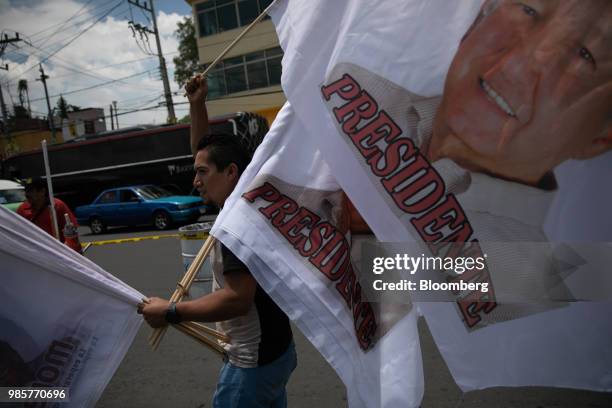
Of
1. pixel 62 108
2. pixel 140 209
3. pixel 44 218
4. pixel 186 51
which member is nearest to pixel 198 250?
pixel 44 218

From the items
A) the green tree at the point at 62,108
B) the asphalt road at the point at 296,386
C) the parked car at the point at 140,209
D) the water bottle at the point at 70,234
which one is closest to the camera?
the asphalt road at the point at 296,386

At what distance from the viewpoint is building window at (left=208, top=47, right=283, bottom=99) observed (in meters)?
25.6

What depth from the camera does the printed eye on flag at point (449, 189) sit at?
1.64 meters

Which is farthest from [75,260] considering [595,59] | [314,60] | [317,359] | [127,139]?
[127,139]

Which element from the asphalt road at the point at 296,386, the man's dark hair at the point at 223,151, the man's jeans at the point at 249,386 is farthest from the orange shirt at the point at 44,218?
the man's jeans at the point at 249,386

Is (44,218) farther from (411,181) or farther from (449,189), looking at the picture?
(449,189)

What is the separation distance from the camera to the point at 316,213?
1906 millimetres

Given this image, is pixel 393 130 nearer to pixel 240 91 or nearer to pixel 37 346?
pixel 37 346

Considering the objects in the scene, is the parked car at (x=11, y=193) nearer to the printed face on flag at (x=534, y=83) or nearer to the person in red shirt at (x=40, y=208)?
the person in red shirt at (x=40, y=208)

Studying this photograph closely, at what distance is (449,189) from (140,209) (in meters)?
14.6

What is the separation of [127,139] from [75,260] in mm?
19009

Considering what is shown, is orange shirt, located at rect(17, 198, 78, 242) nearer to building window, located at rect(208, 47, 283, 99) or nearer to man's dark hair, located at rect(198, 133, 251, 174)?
man's dark hair, located at rect(198, 133, 251, 174)

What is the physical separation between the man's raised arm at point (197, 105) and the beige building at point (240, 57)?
2302 centimetres

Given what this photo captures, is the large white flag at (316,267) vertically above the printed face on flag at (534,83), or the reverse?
the printed face on flag at (534,83)
